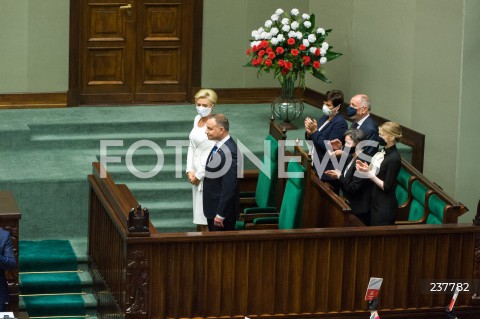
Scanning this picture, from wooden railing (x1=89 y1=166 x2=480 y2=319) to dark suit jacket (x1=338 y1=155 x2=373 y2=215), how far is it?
2.35ft

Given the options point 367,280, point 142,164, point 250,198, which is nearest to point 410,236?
point 367,280

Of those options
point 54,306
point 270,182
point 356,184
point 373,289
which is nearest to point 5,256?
point 54,306

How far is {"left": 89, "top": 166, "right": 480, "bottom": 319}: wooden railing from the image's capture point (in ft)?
27.5

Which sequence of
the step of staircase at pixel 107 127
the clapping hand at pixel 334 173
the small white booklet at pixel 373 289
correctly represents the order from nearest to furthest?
the small white booklet at pixel 373 289 < the clapping hand at pixel 334 173 < the step of staircase at pixel 107 127

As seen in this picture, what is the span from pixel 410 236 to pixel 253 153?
304 cm

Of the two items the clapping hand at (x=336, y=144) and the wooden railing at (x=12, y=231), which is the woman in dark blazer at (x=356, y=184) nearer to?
the clapping hand at (x=336, y=144)

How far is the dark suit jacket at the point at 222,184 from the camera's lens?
9.09 m

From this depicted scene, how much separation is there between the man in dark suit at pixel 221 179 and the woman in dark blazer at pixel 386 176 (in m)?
1.00

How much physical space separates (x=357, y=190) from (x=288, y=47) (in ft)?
9.86

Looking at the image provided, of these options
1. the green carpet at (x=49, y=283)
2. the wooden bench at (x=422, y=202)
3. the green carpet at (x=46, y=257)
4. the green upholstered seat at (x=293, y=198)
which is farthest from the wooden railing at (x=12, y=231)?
the wooden bench at (x=422, y=202)

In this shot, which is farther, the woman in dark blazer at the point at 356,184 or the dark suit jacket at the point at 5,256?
the woman in dark blazer at the point at 356,184

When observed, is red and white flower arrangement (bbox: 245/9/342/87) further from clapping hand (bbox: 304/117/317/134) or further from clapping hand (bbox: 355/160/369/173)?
clapping hand (bbox: 355/160/369/173)

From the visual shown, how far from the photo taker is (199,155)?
9.78m

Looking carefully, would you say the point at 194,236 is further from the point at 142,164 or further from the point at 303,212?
the point at 142,164
